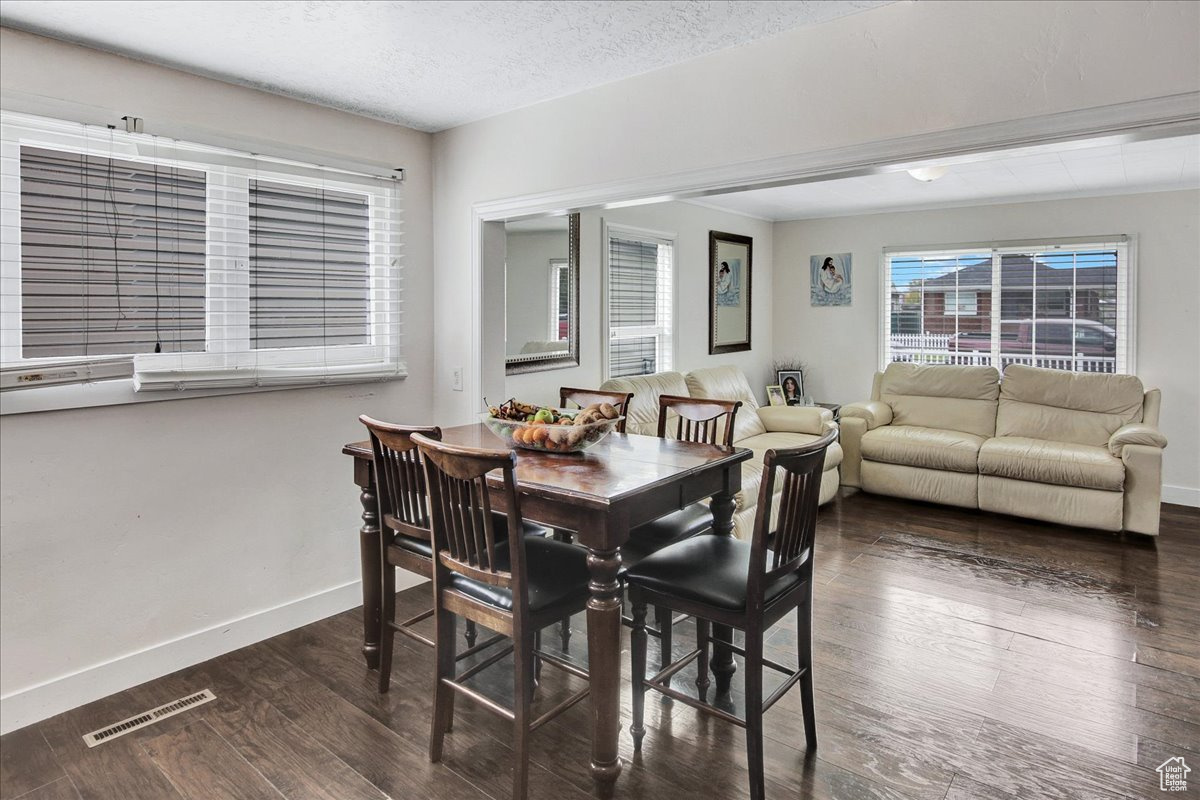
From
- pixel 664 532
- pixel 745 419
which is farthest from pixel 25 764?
pixel 745 419

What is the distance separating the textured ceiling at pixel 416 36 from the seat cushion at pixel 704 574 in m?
1.73

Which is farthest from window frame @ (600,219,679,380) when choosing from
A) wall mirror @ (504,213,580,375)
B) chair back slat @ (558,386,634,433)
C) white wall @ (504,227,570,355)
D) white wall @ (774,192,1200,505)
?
white wall @ (774,192,1200,505)

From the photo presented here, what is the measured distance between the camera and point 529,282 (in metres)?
4.20

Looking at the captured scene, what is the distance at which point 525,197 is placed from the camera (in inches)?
126

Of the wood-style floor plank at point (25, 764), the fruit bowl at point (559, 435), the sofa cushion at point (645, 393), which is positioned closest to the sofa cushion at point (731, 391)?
the sofa cushion at point (645, 393)

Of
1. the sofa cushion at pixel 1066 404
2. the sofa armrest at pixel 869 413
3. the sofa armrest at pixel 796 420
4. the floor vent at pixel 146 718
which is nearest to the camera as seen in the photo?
the floor vent at pixel 146 718

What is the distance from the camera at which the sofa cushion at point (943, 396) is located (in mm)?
5512

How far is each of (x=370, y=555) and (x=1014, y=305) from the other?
5.52 metres

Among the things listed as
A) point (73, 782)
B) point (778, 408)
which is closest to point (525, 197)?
point (73, 782)

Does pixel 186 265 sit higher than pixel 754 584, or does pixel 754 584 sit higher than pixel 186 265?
pixel 186 265

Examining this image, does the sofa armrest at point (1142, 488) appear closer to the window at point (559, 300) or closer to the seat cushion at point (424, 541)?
the window at point (559, 300)

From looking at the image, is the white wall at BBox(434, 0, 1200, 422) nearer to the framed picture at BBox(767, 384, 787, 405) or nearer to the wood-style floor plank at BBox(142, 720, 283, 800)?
the wood-style floor plank at BBox(142, 720, 283, 800)

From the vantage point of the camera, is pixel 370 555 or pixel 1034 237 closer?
pixel 370 555

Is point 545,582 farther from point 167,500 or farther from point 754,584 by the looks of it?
point 167,500
